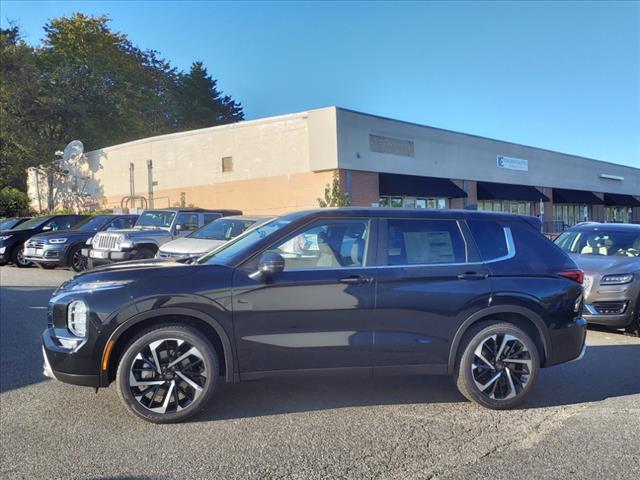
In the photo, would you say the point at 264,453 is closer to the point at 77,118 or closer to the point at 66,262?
the point at 66,262

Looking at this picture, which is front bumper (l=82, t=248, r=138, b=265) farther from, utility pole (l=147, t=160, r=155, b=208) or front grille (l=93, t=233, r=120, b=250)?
utility pole (l=147, t=160, r=155, b=208)

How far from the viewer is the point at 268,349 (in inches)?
166

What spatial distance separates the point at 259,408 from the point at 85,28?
49056mm

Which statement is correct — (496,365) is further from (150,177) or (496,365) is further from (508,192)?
(508,192)

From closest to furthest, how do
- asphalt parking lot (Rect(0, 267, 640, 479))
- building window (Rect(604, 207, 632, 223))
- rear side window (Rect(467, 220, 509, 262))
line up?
asphalt parking lot (Rect(0, 267, 640, 479)), rear side window (Rect(467, 220, 509, 262)), building window (Rect(604, 207, 632, 223))

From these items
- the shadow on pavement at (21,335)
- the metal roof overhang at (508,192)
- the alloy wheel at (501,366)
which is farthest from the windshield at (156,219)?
the metal roof overhang at (508,192)

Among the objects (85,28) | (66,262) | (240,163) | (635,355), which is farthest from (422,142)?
(85,28)

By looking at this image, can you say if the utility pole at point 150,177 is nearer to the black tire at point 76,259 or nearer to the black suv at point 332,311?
the black tire at point 76,259

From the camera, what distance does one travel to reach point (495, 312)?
4.59 metres

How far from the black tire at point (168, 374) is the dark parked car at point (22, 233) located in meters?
15.0

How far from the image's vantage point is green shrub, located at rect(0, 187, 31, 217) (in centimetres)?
3609

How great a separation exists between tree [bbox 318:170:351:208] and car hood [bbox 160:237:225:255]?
38.3 feet

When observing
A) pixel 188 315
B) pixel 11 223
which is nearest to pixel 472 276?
pixel 188 315

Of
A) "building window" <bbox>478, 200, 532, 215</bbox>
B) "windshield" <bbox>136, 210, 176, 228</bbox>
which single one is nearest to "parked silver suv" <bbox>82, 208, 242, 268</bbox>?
"windshield" <bbox>136, 210, 176, 228</bbox>
